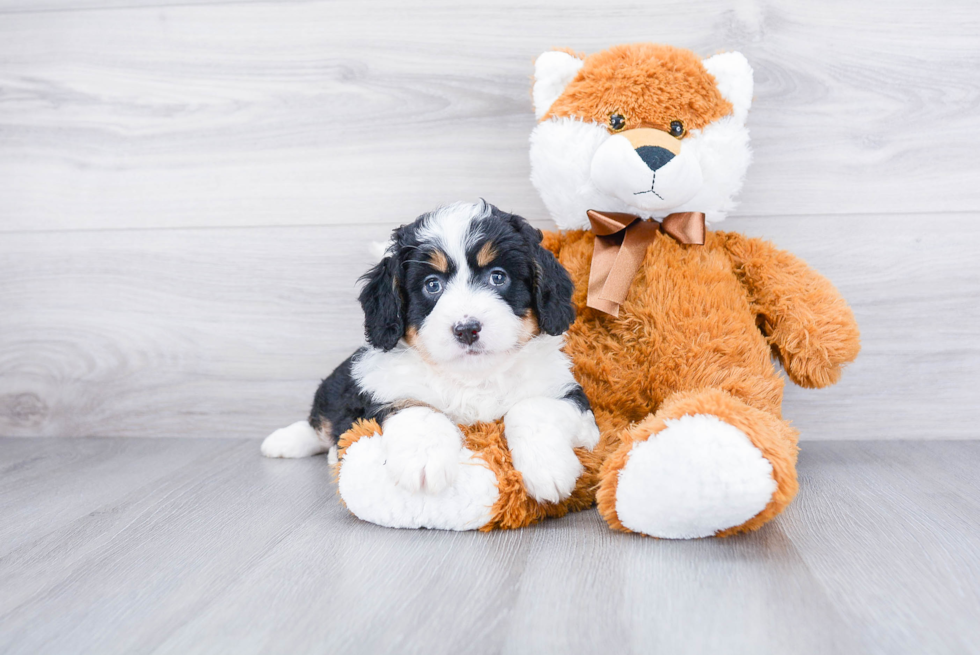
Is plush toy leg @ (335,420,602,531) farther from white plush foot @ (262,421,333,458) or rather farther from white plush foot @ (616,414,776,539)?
white plush foot @ (262,421,333,458)

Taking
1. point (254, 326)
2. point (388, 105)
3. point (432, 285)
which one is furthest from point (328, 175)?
point (432, 285)

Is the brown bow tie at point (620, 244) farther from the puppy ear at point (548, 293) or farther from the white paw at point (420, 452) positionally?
the white paw at point (420, 452)

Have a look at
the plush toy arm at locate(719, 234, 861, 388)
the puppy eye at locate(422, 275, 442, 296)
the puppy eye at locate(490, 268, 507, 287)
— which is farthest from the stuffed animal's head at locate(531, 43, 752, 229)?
the puppy eye at locate(422, 275, 442, 296)

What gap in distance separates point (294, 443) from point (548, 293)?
3.19 feet

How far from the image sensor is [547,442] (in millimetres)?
1348

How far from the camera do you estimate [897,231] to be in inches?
79.5

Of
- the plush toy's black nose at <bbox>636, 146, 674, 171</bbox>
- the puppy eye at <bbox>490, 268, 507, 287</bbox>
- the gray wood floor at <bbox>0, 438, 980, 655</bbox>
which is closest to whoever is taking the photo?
the gray wood floor at <bbox>0, 438, 980, 655</bbox>

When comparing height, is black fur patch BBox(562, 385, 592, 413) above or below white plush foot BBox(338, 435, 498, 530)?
above

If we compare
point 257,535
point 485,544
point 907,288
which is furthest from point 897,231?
point 257,535

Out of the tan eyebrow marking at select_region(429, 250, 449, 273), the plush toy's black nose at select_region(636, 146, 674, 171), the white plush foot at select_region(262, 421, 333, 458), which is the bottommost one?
the white plush foot at select_region(262, 421, 333, 458)

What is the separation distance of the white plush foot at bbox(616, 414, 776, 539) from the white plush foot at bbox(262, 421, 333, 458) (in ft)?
3.48

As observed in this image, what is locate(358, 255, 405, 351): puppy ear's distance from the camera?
1479mm

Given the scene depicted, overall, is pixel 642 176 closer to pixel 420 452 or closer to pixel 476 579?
pixel 420 452

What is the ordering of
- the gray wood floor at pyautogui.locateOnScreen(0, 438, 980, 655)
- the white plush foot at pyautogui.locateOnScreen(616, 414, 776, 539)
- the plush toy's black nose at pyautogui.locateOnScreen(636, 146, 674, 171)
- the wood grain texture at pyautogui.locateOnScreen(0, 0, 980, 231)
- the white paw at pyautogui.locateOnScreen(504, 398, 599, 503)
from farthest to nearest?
the wood grain texture at pyautogui.locateOnScreen(0, 0, 980, 231) < the plush toy's black nose at pyautogui.locateOnScreen(636, 146, 674, 171) < the white paw at pyautogui.locateOnScreen(504, 398, 599, 503) < the white plush foot at pyautogui.locateOnScreen(616, 414, 776, 539) < the gray wood floor at pyautogui.locateOnScreen(0, 438, 980, 655)
